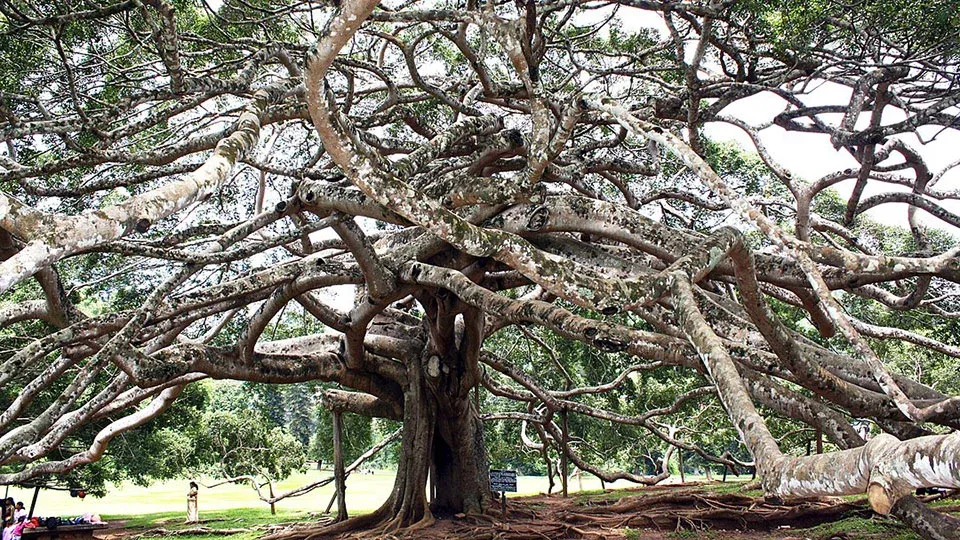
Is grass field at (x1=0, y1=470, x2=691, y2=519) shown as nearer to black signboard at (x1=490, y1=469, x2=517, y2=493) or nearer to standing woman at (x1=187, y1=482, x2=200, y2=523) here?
standing woman at (x1=187, y1=482, x2=200, y2=523)

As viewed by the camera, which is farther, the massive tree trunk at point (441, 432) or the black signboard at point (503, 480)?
the black signboard at point (503, 480)

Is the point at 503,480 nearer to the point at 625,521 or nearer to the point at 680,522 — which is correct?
the point at 625,521

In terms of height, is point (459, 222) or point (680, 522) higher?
point (459, 222)

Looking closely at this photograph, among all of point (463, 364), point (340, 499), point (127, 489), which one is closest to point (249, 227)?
point (463, 364)

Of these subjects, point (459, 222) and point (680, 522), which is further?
point (680, 522)

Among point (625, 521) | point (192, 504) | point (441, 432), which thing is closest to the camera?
point (625, 521)

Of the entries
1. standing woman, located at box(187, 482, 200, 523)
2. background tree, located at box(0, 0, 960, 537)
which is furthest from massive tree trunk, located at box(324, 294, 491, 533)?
standing woman, located at box(187, 482, 200, 523)

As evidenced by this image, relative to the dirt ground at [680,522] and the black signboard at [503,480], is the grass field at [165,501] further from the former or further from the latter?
the black signboard at [503,480]

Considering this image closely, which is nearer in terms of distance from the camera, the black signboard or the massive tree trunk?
the massive tree trunk

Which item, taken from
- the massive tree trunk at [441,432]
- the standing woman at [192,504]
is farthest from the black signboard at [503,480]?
the standing woman at [192,504]

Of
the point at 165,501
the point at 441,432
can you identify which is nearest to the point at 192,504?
the point at 441,432

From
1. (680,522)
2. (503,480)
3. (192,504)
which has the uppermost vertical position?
(503,480)

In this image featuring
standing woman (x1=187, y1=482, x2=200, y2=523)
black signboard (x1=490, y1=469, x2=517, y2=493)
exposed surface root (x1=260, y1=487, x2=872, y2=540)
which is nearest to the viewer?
exposed surface root (x1=260, y1=487, x2=872, y2=540)

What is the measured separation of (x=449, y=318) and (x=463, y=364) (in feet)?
2.88
